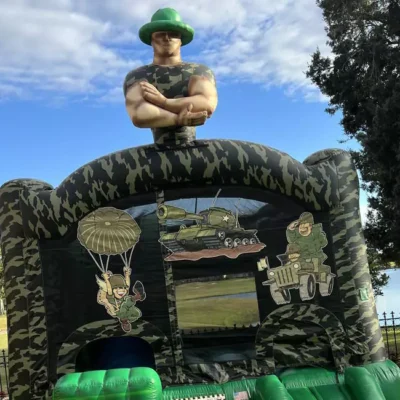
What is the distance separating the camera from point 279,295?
12.2 ft

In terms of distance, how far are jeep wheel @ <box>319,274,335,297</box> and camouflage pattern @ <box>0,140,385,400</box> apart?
0.07 m

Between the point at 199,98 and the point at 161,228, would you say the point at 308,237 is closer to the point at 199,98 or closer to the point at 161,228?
the point at 161,228

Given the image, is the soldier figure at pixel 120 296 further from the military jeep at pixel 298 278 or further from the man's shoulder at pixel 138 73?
the man's shoulder at pixel 138 73

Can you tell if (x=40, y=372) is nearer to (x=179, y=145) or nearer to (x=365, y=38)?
(x=179, y=145)

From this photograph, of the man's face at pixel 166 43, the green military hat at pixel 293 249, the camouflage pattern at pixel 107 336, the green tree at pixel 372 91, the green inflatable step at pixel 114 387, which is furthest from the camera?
the green tree at pixel 372 91

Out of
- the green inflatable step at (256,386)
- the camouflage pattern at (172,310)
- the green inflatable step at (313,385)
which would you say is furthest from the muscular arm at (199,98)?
the green inflatable step at (313,385)

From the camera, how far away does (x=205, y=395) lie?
137 inches

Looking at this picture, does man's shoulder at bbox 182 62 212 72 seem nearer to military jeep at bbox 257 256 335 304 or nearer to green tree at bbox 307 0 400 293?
military jeep at bbox 257 256 335 304

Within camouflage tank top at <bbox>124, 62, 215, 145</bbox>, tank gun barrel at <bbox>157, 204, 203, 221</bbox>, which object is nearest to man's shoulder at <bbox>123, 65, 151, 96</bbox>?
camouflage tank top at <bbox>124, 62, 215, 145</bbox>

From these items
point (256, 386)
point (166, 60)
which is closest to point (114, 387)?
point (256, 386)

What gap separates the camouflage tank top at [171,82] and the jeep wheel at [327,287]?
1500 mm

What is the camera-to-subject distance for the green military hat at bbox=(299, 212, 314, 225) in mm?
3764

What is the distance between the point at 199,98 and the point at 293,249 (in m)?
1.36

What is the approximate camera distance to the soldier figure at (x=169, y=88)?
3.78 metres
